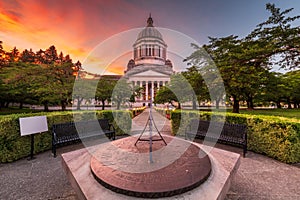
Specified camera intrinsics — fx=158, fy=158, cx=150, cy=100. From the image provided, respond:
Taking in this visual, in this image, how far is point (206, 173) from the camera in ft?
8.80

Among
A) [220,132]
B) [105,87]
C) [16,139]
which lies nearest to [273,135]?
[220,132]

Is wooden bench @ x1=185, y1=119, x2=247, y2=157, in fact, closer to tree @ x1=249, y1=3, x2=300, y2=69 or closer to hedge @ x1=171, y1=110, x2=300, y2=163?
hedge @ x1=171, y1=110, x2=300, y2=163

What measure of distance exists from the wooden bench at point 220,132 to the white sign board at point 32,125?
5.78 m

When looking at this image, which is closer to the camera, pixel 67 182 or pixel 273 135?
pixel 67 182

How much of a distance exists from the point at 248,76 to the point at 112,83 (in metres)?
13.9

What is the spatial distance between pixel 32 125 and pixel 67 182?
2609 millimetres

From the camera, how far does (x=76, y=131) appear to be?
6.41 metres

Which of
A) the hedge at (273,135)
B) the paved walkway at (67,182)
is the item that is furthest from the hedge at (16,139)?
the hedge at (273,135)

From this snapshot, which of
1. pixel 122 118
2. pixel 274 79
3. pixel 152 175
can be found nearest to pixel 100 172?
pixel 152 175

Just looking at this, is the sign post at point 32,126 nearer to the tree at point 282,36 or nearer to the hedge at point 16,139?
the hedge at point 16,139

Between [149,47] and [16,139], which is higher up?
[149,47]

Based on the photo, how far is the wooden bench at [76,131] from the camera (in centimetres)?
560

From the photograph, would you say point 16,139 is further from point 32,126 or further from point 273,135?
point 273,135

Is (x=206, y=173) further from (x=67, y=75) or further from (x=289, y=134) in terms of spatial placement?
→ (x=67, y=75)
